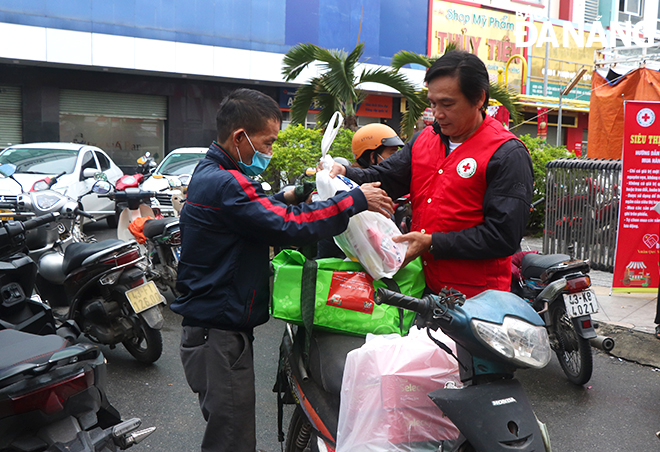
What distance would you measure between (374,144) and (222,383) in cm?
261

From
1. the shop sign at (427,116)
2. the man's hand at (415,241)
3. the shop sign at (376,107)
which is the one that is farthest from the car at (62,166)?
the shop sign at (376,107)

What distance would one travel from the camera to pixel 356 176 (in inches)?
106

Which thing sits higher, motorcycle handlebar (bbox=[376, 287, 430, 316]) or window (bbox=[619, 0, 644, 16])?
window (bbox=[619, 0, 644, 16])

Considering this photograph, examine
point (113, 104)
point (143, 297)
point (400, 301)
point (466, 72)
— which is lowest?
point (143, 297)

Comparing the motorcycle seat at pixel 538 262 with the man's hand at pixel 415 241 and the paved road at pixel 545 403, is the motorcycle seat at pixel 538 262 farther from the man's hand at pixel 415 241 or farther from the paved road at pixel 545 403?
the man's hand at pixel 415 241

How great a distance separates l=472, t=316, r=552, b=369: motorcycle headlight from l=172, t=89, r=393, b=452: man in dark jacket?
28.6 inches

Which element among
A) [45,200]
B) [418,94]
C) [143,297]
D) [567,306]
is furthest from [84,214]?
[418,94]

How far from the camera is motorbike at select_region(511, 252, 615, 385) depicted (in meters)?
4.38

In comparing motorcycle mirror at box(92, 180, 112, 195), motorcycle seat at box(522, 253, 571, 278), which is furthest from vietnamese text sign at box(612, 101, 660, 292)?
motorcycle mirror at box(92, 180, 112, 195)

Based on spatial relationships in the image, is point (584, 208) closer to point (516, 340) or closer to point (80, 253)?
point (80, 253)

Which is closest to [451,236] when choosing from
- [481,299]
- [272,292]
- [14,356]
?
[481,299]

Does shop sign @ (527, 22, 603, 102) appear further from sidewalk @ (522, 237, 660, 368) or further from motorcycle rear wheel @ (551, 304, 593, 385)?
motorcycle rear wheel @ (551, 304, 593, 385)

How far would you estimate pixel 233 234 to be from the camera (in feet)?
7.64

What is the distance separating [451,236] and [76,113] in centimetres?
1961
